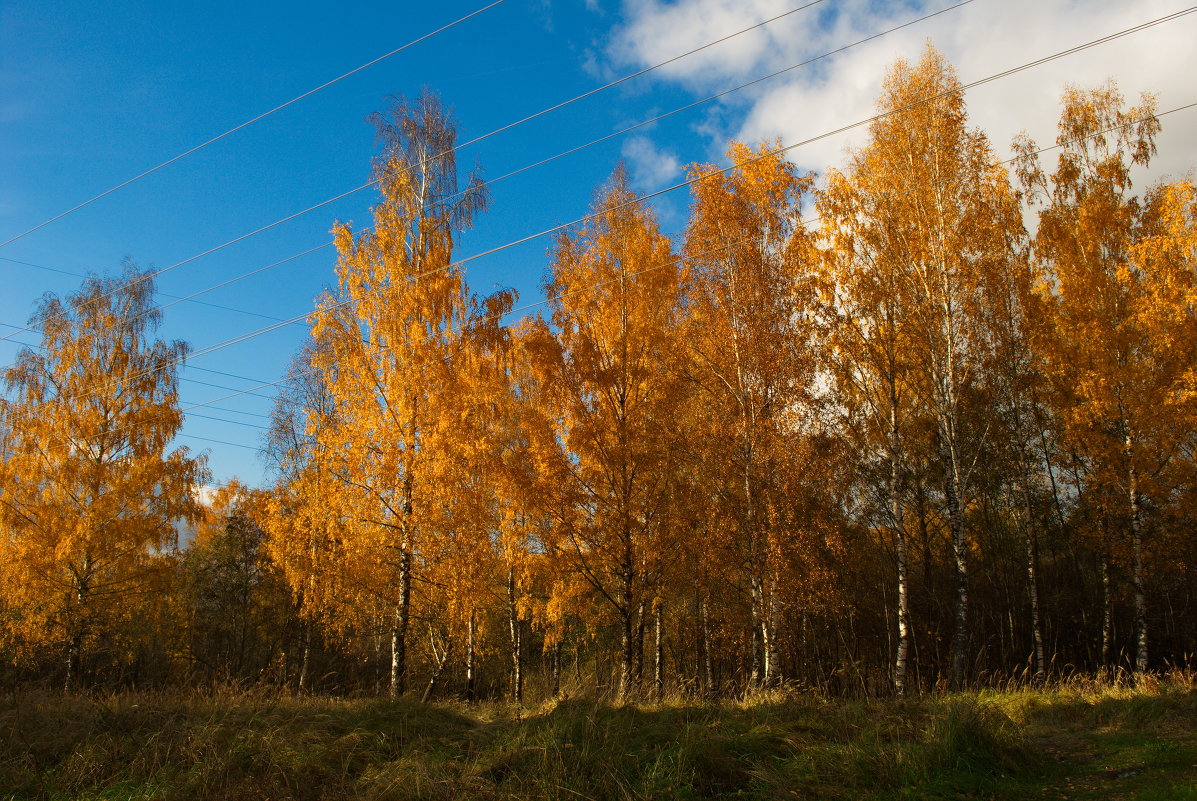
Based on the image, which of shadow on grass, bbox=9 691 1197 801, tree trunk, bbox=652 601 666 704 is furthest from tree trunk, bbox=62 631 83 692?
tree trunk, bbox=652 601 666 704

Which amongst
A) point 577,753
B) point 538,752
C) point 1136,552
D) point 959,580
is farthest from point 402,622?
point 1136,552

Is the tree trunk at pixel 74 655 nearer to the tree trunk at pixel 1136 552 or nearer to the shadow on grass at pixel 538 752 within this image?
the shadow on grass at pixel 538 752

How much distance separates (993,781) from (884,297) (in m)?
10.8

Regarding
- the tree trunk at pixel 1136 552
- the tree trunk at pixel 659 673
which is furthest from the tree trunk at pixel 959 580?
the tree trunk at pixel 659 673

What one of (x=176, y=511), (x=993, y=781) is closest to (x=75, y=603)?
(x=176, y=511)

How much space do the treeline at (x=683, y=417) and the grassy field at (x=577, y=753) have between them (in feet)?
6.36

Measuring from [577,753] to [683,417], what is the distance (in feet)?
29.6

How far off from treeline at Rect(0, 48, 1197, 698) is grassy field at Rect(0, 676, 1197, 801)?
6.36ft

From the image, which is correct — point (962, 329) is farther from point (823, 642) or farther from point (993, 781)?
point (823, 642)

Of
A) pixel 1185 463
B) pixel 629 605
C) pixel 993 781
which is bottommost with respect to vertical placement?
pixel 993 781

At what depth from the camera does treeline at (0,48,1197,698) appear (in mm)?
12031

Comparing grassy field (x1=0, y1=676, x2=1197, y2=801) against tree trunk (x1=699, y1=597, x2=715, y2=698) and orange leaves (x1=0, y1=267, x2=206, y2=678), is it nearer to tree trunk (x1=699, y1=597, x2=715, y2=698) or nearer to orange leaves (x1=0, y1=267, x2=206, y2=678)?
tree trunk (x1=699, y1=597, x2=715, y2=698)

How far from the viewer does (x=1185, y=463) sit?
14633mm

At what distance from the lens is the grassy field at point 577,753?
4.95m
